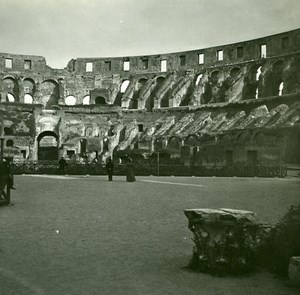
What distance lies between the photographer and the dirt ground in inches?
212

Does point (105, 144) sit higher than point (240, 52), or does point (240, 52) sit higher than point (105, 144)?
point (240, 52)

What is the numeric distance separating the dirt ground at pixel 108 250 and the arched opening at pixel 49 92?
144 feet

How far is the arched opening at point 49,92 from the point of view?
5622 centimetres

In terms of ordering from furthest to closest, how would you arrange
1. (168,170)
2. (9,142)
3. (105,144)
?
(105,144)
(9,142)
(168,170)

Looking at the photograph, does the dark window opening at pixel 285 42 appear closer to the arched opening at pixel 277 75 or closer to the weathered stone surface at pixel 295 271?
the arched opening at pixel 277 75

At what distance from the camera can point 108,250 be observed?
285 inches

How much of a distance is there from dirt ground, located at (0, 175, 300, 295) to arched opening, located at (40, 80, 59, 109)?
43836 millimetres

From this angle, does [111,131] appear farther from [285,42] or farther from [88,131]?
[285,42]

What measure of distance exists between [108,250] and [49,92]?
51312 millimetres

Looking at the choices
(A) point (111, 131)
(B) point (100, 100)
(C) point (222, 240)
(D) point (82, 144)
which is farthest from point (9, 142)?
(C) point (222, 240)

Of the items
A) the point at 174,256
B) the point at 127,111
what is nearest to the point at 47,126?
the point at 127,111

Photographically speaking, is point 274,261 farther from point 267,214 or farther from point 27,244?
point 267,214

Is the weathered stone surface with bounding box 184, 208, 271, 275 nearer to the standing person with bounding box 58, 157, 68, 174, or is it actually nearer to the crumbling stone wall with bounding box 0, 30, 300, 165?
the crumbling stone wall with bounding box 0, 30, 300, 165

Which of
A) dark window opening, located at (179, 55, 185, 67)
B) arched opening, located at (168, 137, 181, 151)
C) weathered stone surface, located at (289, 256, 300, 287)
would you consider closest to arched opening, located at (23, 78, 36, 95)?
dark window opening, located at (179, 55, 185, 67)
